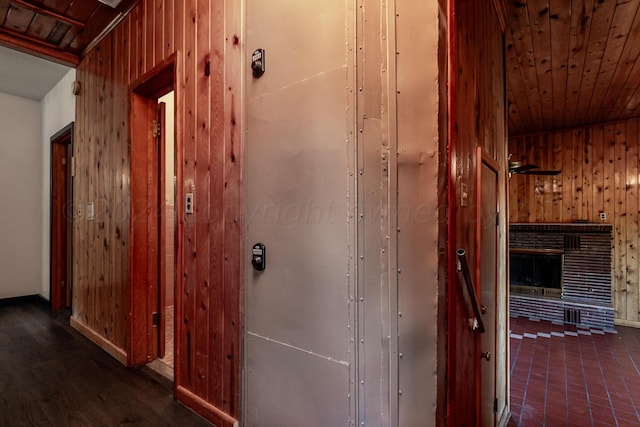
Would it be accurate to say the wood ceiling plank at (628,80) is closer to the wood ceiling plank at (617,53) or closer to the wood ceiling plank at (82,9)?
the wood ceiling plank at (617,53)

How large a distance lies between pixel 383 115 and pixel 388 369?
3.16 feet

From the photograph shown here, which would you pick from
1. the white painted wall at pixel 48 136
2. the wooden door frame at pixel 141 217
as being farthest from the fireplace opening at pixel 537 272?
the white painted wall at pixel 48 136

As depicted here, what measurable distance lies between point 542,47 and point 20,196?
6434 mm

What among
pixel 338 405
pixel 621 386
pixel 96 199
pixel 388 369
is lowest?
pixel 621 386

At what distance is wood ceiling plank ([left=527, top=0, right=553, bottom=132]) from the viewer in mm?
2291

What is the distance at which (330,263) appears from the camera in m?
1.34

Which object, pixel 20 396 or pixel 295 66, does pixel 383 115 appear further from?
pixel 20 396

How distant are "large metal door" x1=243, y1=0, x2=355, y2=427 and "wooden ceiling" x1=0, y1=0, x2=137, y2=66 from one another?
1.92 m

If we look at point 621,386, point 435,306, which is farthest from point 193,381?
point 621,386

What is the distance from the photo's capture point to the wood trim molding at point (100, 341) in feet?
8.61

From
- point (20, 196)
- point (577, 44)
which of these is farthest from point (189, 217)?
point (20, 196)

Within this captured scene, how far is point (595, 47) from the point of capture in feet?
8.98

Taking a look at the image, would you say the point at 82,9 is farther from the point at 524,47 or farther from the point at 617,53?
the point at 617,53

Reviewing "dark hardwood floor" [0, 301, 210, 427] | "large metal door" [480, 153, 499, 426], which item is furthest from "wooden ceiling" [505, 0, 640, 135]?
"dark hardwood floor" [0, 301, 210, 427]
